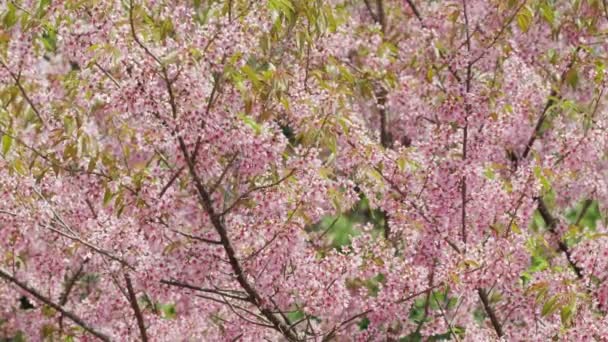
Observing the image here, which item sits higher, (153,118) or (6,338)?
(6,338)

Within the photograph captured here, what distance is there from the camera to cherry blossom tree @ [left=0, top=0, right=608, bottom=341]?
4.12m

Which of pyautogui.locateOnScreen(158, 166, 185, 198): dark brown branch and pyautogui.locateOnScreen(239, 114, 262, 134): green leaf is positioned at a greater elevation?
pyautogui.locateOnScreen(158, 166, 185, 198): dark brown branch

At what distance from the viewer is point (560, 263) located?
632 cm

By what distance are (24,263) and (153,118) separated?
8.92ft

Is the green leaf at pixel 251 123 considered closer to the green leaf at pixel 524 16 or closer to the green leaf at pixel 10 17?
the green leaf at pixel 10 17

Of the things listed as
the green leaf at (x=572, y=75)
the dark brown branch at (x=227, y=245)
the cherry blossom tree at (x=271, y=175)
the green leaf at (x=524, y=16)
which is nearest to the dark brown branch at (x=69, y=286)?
the cherry blossom tree at (x=271, y=175)

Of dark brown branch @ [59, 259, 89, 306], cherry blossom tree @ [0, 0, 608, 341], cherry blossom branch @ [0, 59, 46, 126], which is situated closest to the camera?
cherry blossom tree @ [0, 0, 608, 341]

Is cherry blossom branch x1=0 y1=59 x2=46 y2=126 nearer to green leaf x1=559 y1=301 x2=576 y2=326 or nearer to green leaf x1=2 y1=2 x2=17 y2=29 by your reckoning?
green leaf x1=2 y1=2 x2=17 y2=29

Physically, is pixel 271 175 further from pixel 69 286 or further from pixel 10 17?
pixel 69 286

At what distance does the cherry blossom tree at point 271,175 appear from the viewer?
4.12 metres

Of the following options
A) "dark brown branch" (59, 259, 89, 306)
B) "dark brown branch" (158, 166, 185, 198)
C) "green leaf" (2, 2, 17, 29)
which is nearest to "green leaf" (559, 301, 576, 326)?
"dark brown branch" (158, 166, 185, 198)

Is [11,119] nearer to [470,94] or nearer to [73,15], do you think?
[73,15]

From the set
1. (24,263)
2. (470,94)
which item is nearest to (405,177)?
(470,94)

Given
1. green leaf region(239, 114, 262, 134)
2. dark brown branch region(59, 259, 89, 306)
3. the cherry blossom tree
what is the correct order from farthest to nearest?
1. dark brown branch region(59, 259, 89, 306)
2. the cherry blossom tree
3. green leaf region(239, 114, 262, 134)
